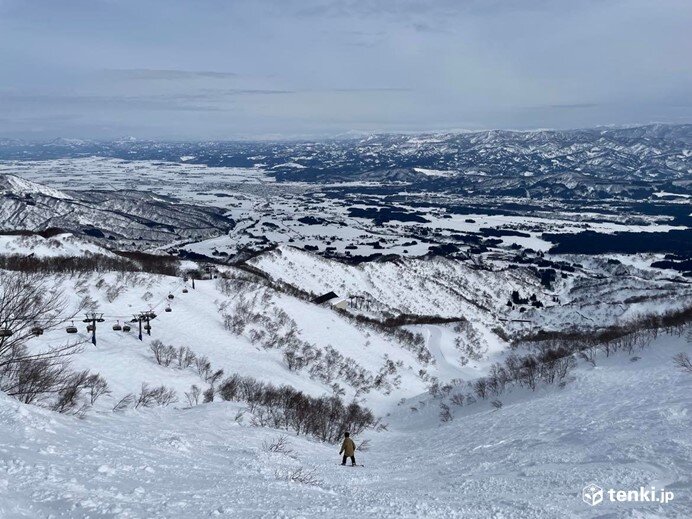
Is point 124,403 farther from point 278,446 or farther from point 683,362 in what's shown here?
point 683,362

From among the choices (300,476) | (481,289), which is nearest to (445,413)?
(300,476)

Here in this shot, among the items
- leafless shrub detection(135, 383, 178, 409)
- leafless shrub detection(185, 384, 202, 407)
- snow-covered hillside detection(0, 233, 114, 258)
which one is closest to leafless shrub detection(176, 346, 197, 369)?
leafless shrub detection(185, 384, 202, 407)

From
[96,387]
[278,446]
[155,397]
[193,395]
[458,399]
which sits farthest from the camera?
[458,399]

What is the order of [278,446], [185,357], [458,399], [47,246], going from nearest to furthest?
1. [278,446]
2. [185,357]
3. [458,399]
4. [47,246]

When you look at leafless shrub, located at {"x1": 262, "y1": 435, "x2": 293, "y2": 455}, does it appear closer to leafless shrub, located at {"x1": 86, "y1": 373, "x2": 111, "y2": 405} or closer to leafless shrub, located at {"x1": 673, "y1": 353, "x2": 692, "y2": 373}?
leafless shrub, located at {"x1": 86, "y1": 373, "x2": 111, "y2": 405}

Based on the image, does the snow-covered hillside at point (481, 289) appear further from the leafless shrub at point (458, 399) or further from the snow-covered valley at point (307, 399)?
the leafless shrub at point (458, 399)

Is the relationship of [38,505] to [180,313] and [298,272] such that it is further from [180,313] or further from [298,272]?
[298,272]

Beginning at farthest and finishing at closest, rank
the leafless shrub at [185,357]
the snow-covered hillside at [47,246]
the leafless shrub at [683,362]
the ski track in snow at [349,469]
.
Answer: the snow-covered hillside at [47,246] → the leafless shrub at [185,357] → the leafless shrub at [683,362] → the ski track in snow at [349,469]

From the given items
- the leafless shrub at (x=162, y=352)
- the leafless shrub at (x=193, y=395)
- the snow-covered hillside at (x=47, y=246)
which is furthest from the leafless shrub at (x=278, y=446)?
the snow-covered hillside at (x=47, y=246)

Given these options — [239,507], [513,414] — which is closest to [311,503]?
[239,507]
